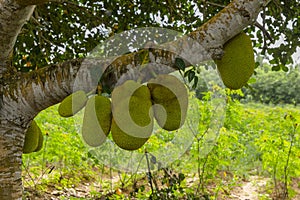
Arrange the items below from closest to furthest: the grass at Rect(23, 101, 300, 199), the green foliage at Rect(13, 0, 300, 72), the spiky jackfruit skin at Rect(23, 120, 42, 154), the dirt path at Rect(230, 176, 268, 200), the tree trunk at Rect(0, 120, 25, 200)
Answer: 1. the tree trunk at Rect(0, 120, 25, 200)
2. the spiky jackfruit skin at Rect(23, 120, 42, 154)
3. the green foliage at Rect(13, 0, 300, 72)
4. the grass at Rect(23, 101, 300, 199)
5. the dirt path at Rect(230, 176, 268, 200)

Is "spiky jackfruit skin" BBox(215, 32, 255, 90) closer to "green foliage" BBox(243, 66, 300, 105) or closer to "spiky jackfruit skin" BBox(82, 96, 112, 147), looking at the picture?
"spiky jackfruit skin" BBox(82, 96, 112, 147)

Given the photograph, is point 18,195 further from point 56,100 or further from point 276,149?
point 276,149

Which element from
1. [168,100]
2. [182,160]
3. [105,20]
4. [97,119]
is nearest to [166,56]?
[168,100]

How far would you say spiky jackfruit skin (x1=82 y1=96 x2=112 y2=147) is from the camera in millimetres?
1131

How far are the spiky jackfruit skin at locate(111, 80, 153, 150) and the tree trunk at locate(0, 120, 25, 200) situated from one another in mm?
363

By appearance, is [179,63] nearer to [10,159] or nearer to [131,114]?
[131,114]

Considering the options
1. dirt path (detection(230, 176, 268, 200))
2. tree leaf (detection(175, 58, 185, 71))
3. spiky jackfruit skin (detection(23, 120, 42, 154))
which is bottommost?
dirt path (detection(230, 176, 268, 200))

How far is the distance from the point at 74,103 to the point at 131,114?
25cm

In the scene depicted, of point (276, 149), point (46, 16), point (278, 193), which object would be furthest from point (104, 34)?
point (278, 193)

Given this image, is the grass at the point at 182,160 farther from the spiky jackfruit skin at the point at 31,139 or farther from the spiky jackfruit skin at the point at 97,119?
the spiky jackfruit skin at the point at 97,119

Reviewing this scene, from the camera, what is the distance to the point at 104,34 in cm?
254

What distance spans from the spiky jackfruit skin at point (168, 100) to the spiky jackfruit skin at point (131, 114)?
3 centimetres

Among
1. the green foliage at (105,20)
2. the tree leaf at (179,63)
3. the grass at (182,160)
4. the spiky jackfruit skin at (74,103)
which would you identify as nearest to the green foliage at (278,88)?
the grass at (182,160)

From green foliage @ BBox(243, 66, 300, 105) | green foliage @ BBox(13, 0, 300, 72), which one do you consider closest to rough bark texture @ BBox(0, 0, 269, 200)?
green foliage @ BBox(13, 0, 300, 72)
